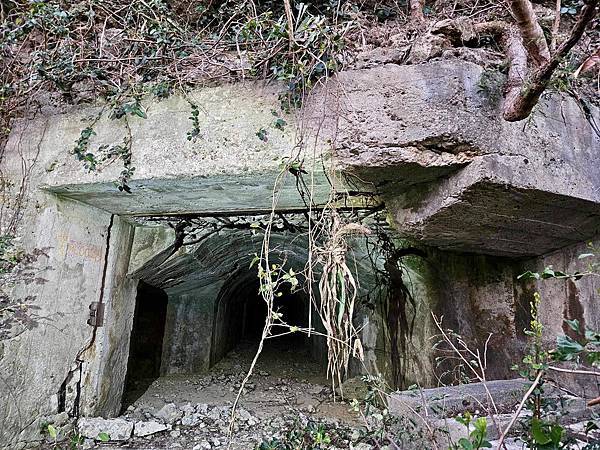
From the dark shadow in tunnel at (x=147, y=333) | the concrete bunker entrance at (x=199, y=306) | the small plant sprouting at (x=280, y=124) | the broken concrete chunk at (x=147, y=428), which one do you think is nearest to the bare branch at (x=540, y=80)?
the small plant sprouting at (x=280, y=124)

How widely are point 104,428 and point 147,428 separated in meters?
0.30

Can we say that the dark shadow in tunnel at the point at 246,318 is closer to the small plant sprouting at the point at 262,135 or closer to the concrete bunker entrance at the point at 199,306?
the concrete bunker entrance at the point at 199,306

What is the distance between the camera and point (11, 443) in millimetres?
2439

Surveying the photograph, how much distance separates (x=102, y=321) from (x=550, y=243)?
3.09 m

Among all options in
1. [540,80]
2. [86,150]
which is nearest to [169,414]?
[86,150]

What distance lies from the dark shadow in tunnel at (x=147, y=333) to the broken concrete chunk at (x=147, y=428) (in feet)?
6.25

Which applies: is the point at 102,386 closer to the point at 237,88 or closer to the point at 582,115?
the point at 237,88

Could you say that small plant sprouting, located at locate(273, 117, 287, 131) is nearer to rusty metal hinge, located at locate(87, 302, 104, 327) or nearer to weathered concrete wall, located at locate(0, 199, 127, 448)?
weathered concrete wall, located at locate(0, 199, 127, 448)

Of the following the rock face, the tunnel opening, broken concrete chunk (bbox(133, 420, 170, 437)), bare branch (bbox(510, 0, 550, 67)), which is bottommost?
broken concrete chunk (bbox(133, 420, 170, 437))

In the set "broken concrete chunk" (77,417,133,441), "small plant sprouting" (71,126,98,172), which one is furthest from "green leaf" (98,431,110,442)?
"small plant sprouting" (71,126,98,172)

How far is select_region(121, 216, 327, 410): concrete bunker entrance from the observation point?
3596 millimetres

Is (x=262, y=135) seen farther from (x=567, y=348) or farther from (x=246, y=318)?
(x=246, y=318)

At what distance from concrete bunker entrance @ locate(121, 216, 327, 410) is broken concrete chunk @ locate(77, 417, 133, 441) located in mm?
922

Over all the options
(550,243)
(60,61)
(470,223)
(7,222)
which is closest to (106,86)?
(60,61)
